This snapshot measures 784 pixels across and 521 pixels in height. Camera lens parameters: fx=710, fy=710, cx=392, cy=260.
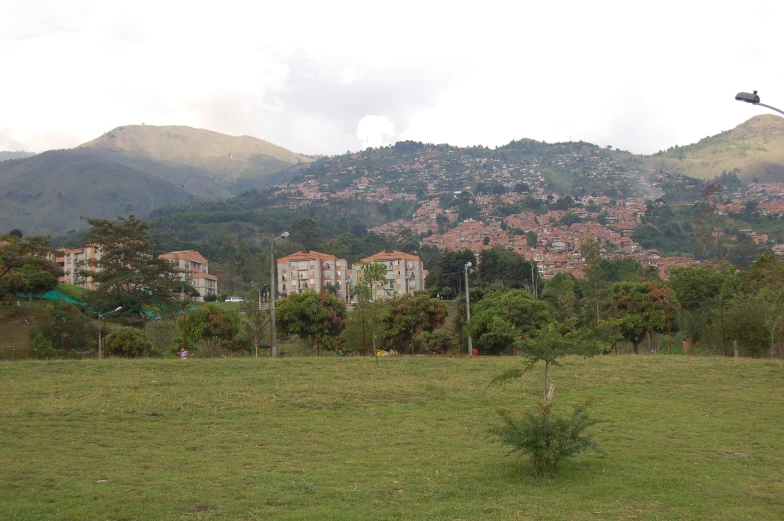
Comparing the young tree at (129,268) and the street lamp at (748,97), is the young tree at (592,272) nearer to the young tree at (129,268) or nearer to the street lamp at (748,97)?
the young tree at (129,268)

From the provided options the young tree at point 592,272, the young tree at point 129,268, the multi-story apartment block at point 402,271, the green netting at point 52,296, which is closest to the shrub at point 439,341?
the young tree at point 129,268

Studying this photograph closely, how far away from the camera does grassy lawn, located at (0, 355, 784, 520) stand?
31.3ft

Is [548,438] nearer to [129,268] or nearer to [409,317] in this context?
[409,317]

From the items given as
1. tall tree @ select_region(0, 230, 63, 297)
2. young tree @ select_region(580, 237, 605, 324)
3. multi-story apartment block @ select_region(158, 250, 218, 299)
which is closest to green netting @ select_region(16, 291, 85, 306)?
tall tree @ select_region(0, 230, 63, 297)

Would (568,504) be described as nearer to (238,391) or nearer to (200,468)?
(200,468)

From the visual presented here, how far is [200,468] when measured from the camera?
11516 millimetres

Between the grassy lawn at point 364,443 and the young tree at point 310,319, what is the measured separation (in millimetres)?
11623

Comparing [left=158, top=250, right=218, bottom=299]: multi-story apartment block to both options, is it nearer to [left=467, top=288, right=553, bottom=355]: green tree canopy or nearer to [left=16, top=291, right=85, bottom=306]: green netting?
[left=16, top=291, right=85, bottom=306]: green netting

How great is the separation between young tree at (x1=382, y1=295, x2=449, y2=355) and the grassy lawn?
10.9 m

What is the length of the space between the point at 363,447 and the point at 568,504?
15.3 feet

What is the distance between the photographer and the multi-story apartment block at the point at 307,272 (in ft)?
351

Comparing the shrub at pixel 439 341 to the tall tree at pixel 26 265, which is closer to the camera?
the shrub at pixel 439 341

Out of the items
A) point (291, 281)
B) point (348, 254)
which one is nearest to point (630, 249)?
point (348, 254)

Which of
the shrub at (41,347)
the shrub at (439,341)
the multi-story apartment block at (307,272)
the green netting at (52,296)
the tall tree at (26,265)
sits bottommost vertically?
the shrub at (439,341)
